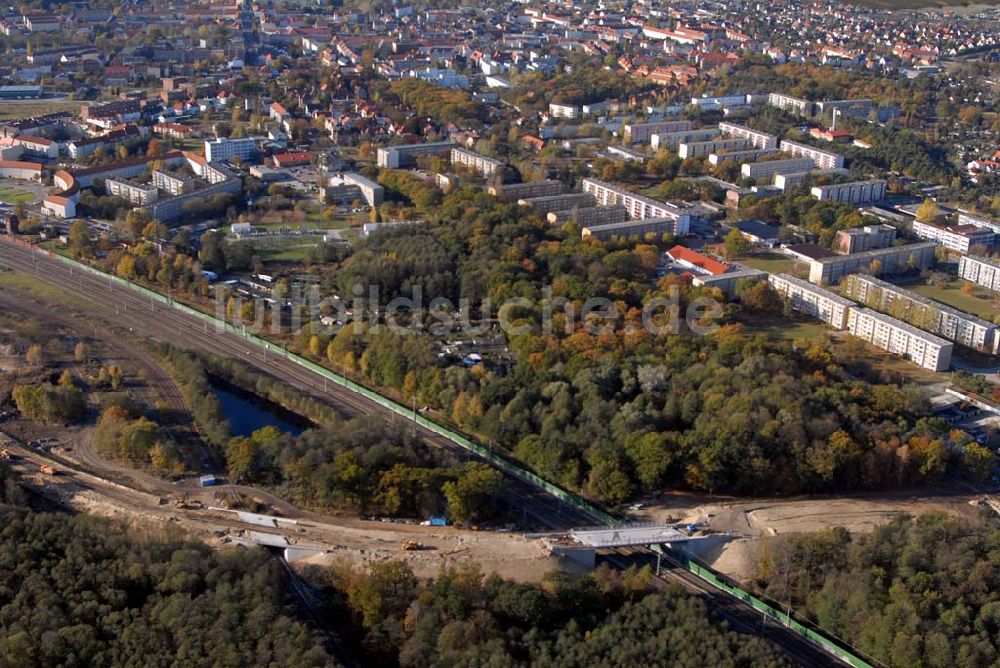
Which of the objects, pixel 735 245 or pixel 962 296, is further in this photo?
pixel 735 245

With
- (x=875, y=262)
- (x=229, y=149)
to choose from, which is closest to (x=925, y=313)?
(x=875, y=262)

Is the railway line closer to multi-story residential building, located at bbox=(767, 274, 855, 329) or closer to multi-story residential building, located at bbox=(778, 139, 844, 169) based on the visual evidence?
multi-story residential building, located at bbox=(767, 274, 855, 329)

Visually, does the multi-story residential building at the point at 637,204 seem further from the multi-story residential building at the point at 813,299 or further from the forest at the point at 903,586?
the forest at the point at 903,586

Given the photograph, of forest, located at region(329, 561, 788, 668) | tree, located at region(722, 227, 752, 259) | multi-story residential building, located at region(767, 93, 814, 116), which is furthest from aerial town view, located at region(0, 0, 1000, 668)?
multi-story residential building, located at region(767, 93, 814, 116)

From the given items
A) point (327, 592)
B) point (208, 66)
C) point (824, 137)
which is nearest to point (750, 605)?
point (327, 592)

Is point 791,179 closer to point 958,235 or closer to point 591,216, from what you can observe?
point 958,235

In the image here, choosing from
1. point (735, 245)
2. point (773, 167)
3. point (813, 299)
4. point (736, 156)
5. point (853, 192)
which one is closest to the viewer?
point (813, 299)
